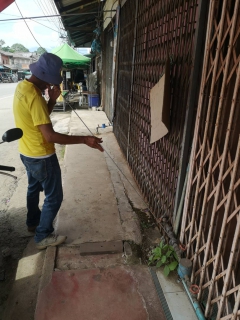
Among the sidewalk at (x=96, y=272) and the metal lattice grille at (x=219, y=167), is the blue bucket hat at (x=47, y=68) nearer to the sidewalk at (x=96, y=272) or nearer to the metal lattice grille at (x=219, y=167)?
the metal lattice grille at (x=219, y=167)

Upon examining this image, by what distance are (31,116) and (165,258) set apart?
6.34 feet

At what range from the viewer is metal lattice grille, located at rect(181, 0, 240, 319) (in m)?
1.55

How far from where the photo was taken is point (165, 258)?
2451 millimetres

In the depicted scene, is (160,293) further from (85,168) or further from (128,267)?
(85,168)

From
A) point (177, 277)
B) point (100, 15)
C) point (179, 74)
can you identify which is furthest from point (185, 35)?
point (100, 15)

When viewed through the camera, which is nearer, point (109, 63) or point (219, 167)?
point (219, 167)

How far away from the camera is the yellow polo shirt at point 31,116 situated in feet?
7.30

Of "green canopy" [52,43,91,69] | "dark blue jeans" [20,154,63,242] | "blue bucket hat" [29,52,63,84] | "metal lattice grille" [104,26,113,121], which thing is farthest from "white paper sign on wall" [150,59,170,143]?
"green canopy" [52,43,91,69]

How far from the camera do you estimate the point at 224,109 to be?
170 cm

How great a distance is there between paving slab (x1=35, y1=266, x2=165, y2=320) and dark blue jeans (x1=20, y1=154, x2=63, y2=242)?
551 millimetres

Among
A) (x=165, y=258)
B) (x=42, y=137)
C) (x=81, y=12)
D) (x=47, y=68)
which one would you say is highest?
(x=81, y=12)

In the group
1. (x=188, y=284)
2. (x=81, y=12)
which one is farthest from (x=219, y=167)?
(x=81, y=12)

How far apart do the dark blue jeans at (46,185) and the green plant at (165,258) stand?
1.17m

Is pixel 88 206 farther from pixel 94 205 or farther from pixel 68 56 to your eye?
pixel 68 56
